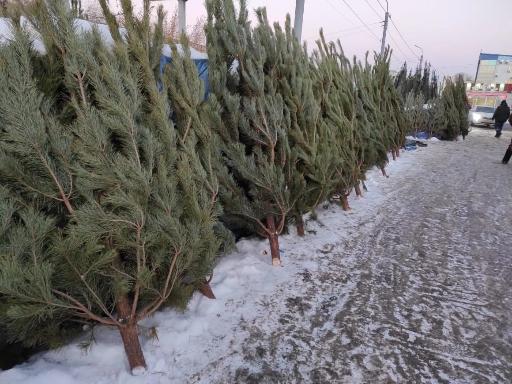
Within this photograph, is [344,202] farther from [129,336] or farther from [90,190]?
[90,190]

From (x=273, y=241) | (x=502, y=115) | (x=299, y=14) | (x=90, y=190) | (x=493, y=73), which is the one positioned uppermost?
(x=493, y=73)

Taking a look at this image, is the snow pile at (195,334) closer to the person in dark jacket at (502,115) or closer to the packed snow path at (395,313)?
the packed snow path at (395,313)

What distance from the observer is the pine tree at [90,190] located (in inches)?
68.8

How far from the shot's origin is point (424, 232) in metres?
4.79

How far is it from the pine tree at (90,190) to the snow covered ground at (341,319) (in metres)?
0.29

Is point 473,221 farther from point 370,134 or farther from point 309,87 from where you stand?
point 309,87

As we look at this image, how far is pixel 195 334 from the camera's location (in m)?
2.60

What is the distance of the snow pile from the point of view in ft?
7.13

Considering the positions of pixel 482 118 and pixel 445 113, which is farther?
pixel 482 118

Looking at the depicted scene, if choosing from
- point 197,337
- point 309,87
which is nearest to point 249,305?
point 197,337

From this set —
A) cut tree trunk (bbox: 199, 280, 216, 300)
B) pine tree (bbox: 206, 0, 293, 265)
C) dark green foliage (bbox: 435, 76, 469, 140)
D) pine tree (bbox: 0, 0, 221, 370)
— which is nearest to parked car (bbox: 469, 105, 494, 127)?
dark green foliage (bbox: 435, 76, 469, 140)

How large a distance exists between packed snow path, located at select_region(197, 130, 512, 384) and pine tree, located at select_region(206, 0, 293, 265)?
2.95 feet

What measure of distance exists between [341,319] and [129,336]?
1.64 m

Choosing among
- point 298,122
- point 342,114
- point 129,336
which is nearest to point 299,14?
point 342,114
